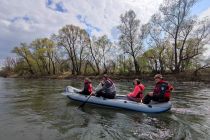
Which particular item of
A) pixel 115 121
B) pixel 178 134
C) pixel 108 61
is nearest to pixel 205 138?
pixel 178 134

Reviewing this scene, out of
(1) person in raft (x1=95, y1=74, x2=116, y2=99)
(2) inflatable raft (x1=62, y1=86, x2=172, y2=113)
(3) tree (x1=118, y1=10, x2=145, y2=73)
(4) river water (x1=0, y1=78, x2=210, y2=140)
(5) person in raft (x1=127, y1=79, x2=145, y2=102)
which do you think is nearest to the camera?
(4) river water (x1=0, y1=78, x2=210, y2=140)

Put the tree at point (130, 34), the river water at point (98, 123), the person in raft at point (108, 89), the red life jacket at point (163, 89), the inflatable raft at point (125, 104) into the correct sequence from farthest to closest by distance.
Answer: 1. the tree at point (130, 34)
2. the person in raft at point (108, 89)
3. the inflatable raft at point (125, 104)
4. the red life jacket at point (163, 89)
5. the river water at point (98, 123)

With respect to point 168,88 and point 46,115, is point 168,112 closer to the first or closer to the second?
point 168,88

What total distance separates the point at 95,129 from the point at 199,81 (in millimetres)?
24472

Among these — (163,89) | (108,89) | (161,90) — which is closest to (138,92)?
(161,90)

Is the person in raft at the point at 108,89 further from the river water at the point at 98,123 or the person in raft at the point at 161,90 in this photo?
the person in raft at the point at 161,90

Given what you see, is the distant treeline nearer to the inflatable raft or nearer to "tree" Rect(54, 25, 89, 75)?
"tree" Rect(54, 25, 89, 75)

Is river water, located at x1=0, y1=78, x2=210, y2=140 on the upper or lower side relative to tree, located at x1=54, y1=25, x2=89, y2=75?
lower

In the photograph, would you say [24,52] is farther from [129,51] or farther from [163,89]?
[163,89]

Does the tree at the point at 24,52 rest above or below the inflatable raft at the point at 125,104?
above

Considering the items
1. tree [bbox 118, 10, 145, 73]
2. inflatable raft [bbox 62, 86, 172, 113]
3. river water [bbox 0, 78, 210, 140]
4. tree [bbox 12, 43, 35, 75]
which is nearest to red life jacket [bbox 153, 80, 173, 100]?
inflatable raft [bbox 62, 86, 172, 113]

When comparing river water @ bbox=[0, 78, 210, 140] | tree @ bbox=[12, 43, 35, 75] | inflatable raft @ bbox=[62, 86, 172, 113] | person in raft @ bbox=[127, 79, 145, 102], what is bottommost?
river water @ bbox=[0, 78, 210, 140]

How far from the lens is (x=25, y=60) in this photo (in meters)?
59.5

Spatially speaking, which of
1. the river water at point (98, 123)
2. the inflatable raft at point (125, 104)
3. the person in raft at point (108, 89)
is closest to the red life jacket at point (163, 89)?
the inflatable raft at point (125, 104)
